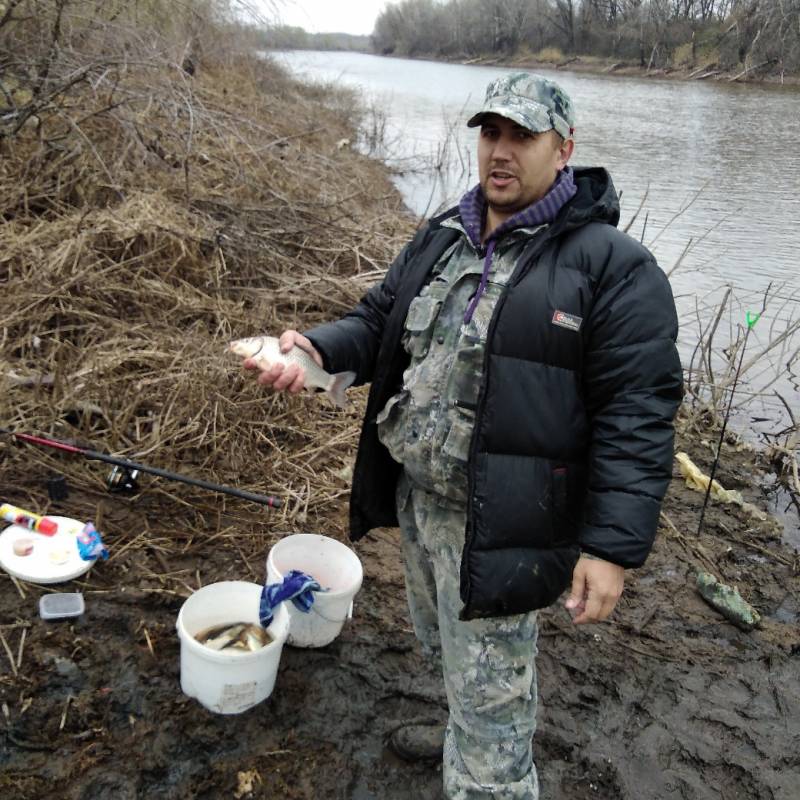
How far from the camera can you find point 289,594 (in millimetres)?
2986

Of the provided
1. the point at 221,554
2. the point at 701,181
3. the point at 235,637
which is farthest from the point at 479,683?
the point at 701,181

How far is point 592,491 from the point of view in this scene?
6.78ft

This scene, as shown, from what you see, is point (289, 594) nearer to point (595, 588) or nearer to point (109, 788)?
point (109, 788)

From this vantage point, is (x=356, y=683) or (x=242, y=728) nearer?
(x=242, y=728)

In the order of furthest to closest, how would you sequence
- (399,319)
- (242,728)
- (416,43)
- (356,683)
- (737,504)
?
(416,43), (737,504), (356,683), (242,728), (399,319)

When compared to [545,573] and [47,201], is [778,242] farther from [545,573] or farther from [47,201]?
[545,573]

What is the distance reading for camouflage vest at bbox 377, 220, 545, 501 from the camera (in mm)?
2213

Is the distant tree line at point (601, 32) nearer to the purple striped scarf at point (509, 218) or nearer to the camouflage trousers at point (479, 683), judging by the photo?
the purple striped scarf at point (509, 218)

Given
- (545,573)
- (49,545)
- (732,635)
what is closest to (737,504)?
(732,635)

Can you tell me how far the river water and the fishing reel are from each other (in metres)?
4.15

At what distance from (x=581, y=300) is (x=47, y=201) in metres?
5.67

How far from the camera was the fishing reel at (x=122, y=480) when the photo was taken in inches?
159

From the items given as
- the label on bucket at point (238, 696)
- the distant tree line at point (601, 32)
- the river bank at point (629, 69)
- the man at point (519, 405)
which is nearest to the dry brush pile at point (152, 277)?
the label on bucket at point (238, 696)

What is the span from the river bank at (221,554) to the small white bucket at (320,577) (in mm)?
139
